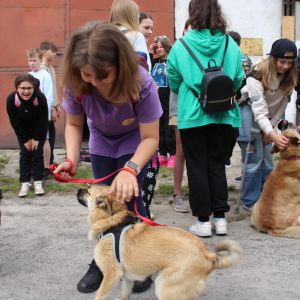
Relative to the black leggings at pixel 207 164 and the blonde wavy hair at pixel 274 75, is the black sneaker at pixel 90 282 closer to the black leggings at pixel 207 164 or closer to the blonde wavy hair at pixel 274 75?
the black leggings at pixel 207 164

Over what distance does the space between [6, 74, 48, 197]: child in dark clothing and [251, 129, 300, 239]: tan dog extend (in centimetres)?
325

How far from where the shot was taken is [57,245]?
3299 millimetres

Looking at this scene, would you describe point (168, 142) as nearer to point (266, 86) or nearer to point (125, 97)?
point (266, 86)

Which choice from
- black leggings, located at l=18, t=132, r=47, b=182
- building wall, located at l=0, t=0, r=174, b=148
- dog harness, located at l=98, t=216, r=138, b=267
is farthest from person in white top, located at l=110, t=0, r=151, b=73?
building wall, located at l=0, t=0, r=174, b=148

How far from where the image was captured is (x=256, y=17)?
9.12 m

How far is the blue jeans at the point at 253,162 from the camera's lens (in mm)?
4164

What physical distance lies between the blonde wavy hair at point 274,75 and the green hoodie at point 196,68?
638 mm

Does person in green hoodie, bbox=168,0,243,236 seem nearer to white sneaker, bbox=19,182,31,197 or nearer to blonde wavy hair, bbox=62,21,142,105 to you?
blonde wavy hair, bbox=62,21,142,105

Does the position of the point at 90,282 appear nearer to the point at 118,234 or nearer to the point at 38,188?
the point at 118,234

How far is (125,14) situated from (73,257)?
2326 millimetres

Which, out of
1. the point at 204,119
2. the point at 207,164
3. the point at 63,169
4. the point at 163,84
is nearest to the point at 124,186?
the point at 63,169

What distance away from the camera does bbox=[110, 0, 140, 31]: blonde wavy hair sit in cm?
300

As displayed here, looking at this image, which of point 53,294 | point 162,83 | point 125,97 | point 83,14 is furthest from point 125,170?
point 83,14

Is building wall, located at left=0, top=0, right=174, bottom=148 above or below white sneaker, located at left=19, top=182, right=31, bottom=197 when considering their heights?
above
